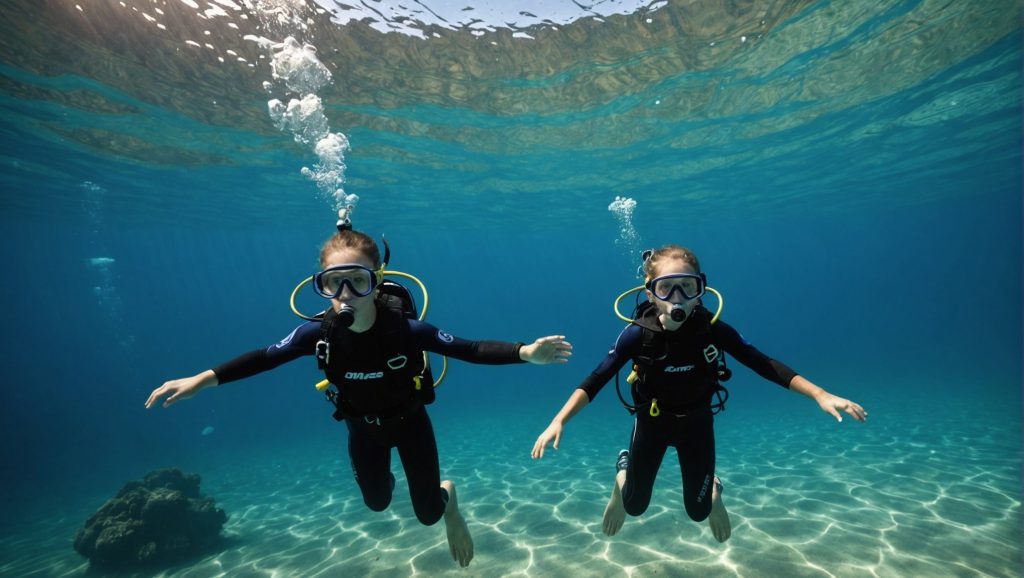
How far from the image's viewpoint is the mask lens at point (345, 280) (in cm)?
379

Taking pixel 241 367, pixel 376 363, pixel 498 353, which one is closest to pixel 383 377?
pixel 376 363

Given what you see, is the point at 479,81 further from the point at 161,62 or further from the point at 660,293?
the point at 660,293

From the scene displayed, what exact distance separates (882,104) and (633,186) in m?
12.4

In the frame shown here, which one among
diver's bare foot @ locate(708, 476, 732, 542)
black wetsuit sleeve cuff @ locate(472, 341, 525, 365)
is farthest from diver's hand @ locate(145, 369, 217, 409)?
diver's bare foot @ locate(708, 476, 732, 542)

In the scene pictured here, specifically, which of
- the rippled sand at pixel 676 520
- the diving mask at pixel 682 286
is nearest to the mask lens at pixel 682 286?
the diving mask at pixel 682 286

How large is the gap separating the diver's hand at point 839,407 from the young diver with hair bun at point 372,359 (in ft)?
7.33

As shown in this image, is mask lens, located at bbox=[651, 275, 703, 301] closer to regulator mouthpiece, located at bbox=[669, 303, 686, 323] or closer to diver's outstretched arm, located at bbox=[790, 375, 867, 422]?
regulator mouthpiece, located at bbox=[669, 303, 686, 323]

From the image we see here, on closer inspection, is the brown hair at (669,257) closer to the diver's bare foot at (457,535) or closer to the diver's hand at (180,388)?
the diver's bare foot at (457,535)

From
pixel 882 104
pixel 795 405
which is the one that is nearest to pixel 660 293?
pixel 882 104

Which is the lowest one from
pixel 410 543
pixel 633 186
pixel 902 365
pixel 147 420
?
pixel 147 420

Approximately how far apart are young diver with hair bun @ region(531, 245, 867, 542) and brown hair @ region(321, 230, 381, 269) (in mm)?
2150

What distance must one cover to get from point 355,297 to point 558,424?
1985 millimetres

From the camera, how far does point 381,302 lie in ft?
14.3

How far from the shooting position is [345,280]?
3797mm
